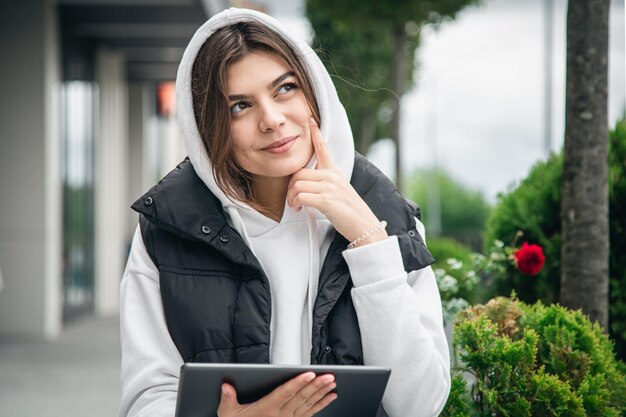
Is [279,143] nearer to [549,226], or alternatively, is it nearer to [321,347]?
[321,347]

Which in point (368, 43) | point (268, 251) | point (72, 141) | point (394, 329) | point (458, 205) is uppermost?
point (368, 43)

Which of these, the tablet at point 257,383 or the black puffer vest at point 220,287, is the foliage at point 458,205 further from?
the tablet at point 257,383

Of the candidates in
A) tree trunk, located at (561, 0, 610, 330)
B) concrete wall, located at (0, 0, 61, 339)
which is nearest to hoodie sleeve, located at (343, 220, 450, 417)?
tree trunk, located at (561, 0, 610, 330)

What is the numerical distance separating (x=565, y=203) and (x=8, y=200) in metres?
9.25

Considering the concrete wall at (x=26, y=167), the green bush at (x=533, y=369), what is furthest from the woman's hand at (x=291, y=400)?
the concrete wall at (x=26, y=167)

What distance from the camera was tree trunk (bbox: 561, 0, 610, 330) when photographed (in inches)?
153

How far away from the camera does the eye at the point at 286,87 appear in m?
2.31

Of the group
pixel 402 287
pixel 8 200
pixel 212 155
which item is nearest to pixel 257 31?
pixel 212 155

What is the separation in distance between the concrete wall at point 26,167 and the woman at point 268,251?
32.7ft

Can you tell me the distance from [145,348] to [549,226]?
2.66 m

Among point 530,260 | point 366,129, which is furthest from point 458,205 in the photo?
point 530,260

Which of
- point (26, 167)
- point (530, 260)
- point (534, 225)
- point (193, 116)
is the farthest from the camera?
point (26, 167)

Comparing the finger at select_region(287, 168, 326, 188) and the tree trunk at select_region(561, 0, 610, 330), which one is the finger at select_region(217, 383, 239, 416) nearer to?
the finger at select_region(287, 168, 326, 188)

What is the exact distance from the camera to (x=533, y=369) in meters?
3.10
